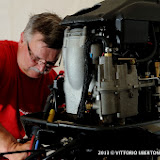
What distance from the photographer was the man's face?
1228 millimetres

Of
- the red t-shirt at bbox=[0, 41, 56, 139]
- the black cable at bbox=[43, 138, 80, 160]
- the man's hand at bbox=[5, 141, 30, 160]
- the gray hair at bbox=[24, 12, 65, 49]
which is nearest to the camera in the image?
the black cable at bbox=[43, 138, 80, 160]

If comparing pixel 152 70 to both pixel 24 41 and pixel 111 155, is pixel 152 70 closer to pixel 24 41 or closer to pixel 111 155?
pixel 111 155

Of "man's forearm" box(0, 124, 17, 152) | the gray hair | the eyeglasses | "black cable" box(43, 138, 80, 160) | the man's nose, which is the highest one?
the gray hair

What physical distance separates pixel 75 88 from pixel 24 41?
0.60 meters

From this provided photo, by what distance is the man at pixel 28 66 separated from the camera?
3.99 ft

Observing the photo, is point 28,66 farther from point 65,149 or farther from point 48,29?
point 65,149

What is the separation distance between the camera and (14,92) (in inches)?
54.2

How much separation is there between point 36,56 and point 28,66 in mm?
110

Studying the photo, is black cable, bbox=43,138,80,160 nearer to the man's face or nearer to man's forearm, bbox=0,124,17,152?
man's forearm, bbox=0,124,17,152

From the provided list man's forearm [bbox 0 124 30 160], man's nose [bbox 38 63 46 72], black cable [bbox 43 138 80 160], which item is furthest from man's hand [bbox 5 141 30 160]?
man's nose [bbox 38 63 46 72]

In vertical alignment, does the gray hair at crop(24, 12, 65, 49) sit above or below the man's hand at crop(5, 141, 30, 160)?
above

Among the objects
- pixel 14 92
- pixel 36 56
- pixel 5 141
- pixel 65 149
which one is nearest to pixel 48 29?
pixel 36 56

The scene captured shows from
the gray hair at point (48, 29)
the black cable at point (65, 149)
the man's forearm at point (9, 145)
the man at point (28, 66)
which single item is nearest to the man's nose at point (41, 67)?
the man at point (28, 66)

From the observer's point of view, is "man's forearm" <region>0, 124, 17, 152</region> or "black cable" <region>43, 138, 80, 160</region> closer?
"black cable" <region>43, 138, 80, 160</region>
